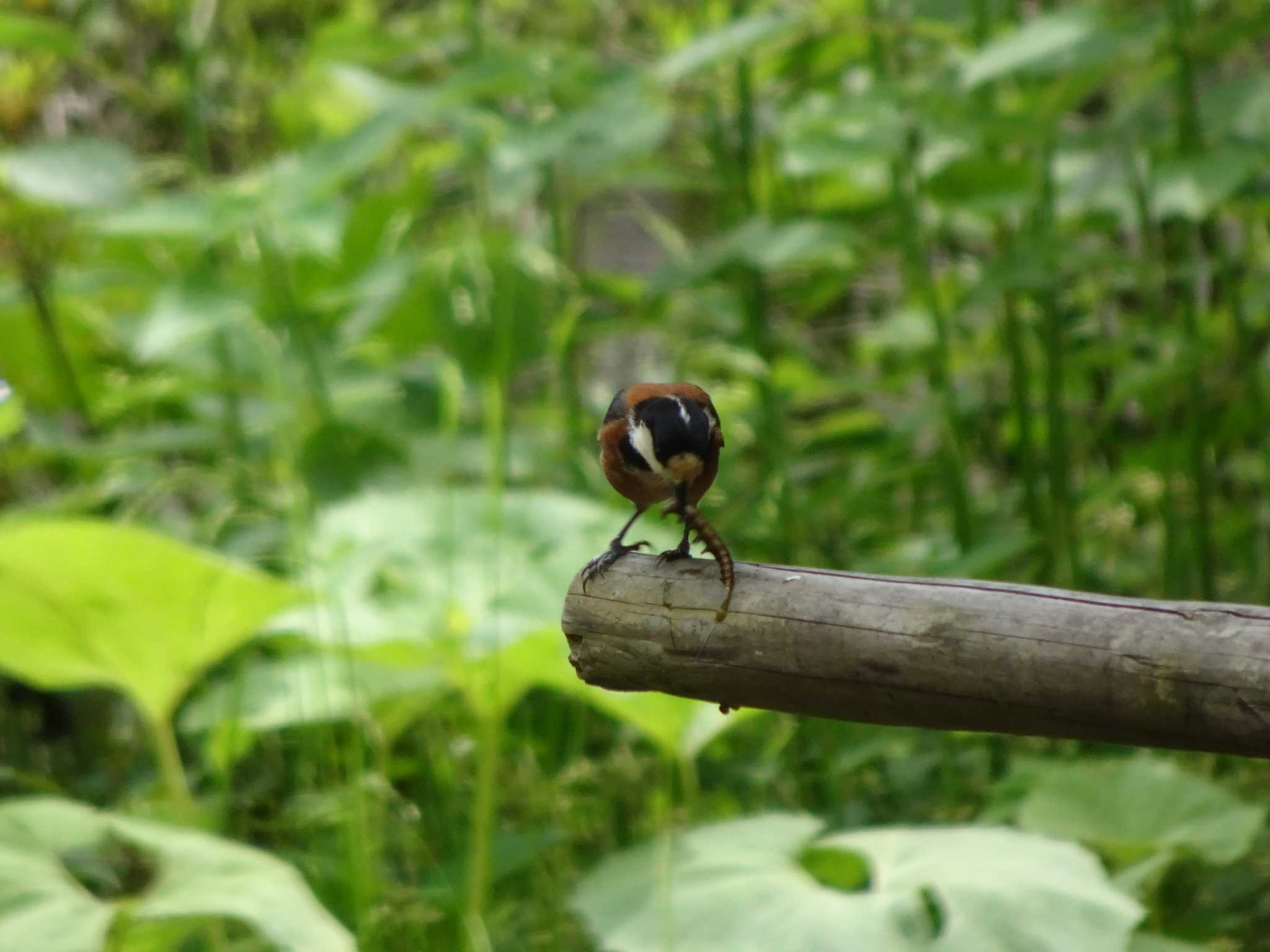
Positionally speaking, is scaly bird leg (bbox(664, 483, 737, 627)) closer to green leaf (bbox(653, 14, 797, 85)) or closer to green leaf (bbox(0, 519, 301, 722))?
green leaf (bbox(0, 519, 301, 722))

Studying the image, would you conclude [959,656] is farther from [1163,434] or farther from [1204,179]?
[1163,434]

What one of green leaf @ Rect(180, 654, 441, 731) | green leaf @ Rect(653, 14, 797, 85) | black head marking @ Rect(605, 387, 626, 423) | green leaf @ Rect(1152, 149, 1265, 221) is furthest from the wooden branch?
green leaf @ Rect(653, 14, 797, 85)

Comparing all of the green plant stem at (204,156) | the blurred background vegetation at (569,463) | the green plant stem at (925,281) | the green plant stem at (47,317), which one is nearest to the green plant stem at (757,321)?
the blurred background vegetation at (569,463)

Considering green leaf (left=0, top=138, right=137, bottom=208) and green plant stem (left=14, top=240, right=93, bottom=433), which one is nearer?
green leaf (left=0, top=138, right=137, bottom=208)

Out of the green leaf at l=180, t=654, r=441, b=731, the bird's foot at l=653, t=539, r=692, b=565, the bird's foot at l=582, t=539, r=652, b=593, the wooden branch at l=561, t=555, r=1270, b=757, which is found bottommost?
the green leaf at l=180, t=654, r=441, b=731

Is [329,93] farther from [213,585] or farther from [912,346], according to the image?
[213,585]

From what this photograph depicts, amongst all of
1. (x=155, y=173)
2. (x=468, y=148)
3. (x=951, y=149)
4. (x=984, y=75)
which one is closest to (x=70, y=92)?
(x=155, y=173)
